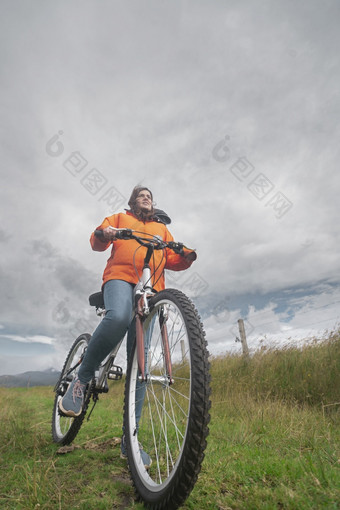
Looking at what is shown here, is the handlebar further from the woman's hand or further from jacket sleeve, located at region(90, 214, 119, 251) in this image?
jacket sleeve, located at region(90, 214, 119, 251)

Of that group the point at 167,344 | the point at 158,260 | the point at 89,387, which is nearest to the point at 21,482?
the point at 89,387

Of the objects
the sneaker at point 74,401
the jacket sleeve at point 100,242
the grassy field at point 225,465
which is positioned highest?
the jacket sleeve at point 100,242

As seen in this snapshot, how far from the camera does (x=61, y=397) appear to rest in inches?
114

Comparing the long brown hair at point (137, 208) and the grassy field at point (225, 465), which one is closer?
the grassy field at point (225, 465)

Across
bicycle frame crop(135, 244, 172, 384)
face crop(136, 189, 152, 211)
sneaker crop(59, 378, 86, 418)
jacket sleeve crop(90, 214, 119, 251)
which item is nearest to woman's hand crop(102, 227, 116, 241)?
jacket sleeve crop(90, 214, 119, 251)

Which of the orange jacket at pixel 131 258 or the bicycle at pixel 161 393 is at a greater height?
the orange jacket at pixel 131 258

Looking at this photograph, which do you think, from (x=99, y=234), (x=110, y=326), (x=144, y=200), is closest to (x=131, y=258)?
(x=99, y=234)

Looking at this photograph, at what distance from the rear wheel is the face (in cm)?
168

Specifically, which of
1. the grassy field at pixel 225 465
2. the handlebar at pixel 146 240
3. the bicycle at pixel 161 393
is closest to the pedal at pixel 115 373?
the bicycle at pixel 161 393

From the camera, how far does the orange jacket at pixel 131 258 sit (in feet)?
8.89

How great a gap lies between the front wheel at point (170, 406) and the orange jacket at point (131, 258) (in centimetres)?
56

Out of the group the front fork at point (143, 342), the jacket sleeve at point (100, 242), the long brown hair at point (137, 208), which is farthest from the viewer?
the long brown hair at point (137, 208)

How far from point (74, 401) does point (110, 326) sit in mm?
851

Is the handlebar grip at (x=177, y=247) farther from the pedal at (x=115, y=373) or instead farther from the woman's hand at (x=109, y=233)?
the pedal at (x=115, y=373)
